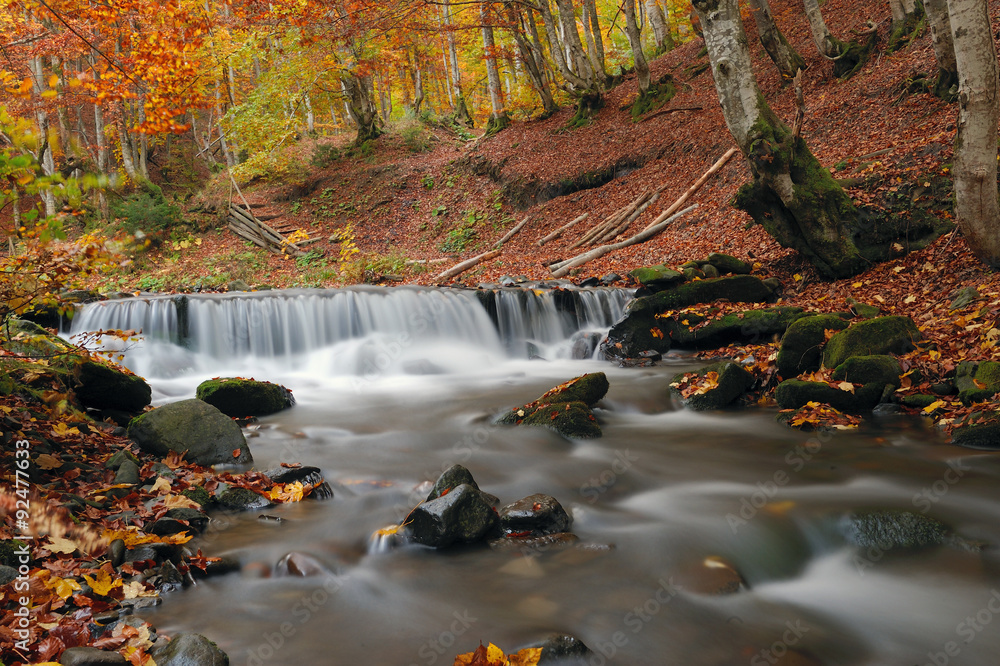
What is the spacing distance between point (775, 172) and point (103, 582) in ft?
29.7

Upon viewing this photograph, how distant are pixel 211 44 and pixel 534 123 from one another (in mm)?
11430

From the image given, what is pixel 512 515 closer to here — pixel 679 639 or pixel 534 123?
pixel 679 639

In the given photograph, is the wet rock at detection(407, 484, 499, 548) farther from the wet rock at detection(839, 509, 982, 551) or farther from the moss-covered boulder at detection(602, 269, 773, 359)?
the moss-covered boulder at detection(602, 269, 773, 359)

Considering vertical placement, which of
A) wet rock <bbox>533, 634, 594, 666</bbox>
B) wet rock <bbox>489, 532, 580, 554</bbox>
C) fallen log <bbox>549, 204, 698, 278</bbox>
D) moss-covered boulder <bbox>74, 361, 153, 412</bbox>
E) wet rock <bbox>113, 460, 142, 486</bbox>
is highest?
fallen log <bbox>549, 204, 698, 278</bbox>

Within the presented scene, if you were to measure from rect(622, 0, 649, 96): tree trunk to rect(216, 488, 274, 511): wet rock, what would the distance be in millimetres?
16586

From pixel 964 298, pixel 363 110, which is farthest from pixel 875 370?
pixel 363 110

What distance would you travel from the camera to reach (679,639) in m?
2.90

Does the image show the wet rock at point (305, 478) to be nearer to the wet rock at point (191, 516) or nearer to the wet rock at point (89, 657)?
the wet rock at point (191, 516)

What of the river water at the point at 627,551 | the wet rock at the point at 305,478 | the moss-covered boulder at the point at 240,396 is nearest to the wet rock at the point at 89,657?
the river water at the point at 627,551

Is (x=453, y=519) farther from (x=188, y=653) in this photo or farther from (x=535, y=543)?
(x=188, y=653)

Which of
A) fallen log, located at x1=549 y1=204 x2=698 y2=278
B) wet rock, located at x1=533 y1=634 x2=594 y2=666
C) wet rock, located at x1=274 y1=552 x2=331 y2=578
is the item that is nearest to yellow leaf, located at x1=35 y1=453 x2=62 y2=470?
wet rock, located at x1=274 y1=552 x2=331 y2=578

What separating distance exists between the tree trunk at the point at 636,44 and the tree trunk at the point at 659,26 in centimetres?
325

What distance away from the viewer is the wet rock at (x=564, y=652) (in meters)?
2.68

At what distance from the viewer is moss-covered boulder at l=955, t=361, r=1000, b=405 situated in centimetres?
517
